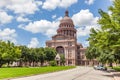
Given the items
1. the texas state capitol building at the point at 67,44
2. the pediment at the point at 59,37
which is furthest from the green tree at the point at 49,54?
the pediment at the point at 59,37

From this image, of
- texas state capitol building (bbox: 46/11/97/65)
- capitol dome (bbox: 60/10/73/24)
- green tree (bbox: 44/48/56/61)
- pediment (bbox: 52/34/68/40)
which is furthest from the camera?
capitol dome (bbox: 60/10/73/24)

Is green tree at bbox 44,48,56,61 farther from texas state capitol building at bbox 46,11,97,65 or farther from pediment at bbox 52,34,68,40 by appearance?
pediment at bbox 52,34,68,40

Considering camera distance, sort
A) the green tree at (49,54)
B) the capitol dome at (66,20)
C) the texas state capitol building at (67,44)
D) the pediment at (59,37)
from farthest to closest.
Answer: the capitol dome at (66,20), the pediment at (59,37), the texas state capitol building at (67,44), the green tree at (49,54)

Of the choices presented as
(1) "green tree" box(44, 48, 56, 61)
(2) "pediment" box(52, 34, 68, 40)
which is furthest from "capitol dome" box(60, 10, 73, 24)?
(1) "green tree" box(44, 48, 56, 61)

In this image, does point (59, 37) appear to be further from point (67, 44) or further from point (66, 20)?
point (66, 20)

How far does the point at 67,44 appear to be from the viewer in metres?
161

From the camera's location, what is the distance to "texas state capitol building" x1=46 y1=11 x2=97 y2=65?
161m

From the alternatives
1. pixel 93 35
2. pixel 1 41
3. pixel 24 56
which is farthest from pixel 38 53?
pixel 93 35

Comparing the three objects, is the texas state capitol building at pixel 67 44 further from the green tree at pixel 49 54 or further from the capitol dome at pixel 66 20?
the green tree at pixel 49 54

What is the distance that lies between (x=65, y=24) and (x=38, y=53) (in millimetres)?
57454

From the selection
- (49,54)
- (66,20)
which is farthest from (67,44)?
(49,54)

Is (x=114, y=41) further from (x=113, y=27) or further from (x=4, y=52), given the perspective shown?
(x=4, y=52)

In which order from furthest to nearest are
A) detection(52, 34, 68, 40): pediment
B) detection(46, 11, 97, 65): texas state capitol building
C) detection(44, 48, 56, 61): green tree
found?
detection(52, 34, 68, 40): pediment < detection(46, 11, 97, 65): texas state capitol building < detection(44, 48, 56, 61): green tree

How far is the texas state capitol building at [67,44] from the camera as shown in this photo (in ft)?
527
